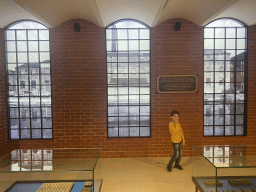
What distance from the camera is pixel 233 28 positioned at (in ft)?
15.6

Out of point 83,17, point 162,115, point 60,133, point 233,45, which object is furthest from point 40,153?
point 233,45

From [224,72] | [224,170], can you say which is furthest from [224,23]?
[224,170]

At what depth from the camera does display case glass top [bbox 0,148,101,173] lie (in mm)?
1831

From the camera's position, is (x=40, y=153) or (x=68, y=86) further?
(x=68, y=86)

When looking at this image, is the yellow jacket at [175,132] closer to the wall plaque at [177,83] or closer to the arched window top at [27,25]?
the wall plaque at [177,83]

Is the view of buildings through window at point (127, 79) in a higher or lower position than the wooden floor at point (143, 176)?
higher

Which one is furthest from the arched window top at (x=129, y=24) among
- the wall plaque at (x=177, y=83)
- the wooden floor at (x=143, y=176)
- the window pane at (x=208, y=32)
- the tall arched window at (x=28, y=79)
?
the wooden floor at (x=143, y=176)

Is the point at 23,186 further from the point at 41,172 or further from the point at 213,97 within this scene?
the point at 213,97

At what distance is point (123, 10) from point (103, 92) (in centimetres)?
221

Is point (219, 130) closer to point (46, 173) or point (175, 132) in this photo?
point (175, 132)

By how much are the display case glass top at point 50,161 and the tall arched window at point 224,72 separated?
3952mm

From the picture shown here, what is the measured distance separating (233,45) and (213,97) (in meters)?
1.63

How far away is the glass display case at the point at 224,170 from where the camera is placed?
1.88 metres

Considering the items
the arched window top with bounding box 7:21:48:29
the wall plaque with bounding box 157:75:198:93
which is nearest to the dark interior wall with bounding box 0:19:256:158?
the wall plaque with bounding box 157:75:198:93
